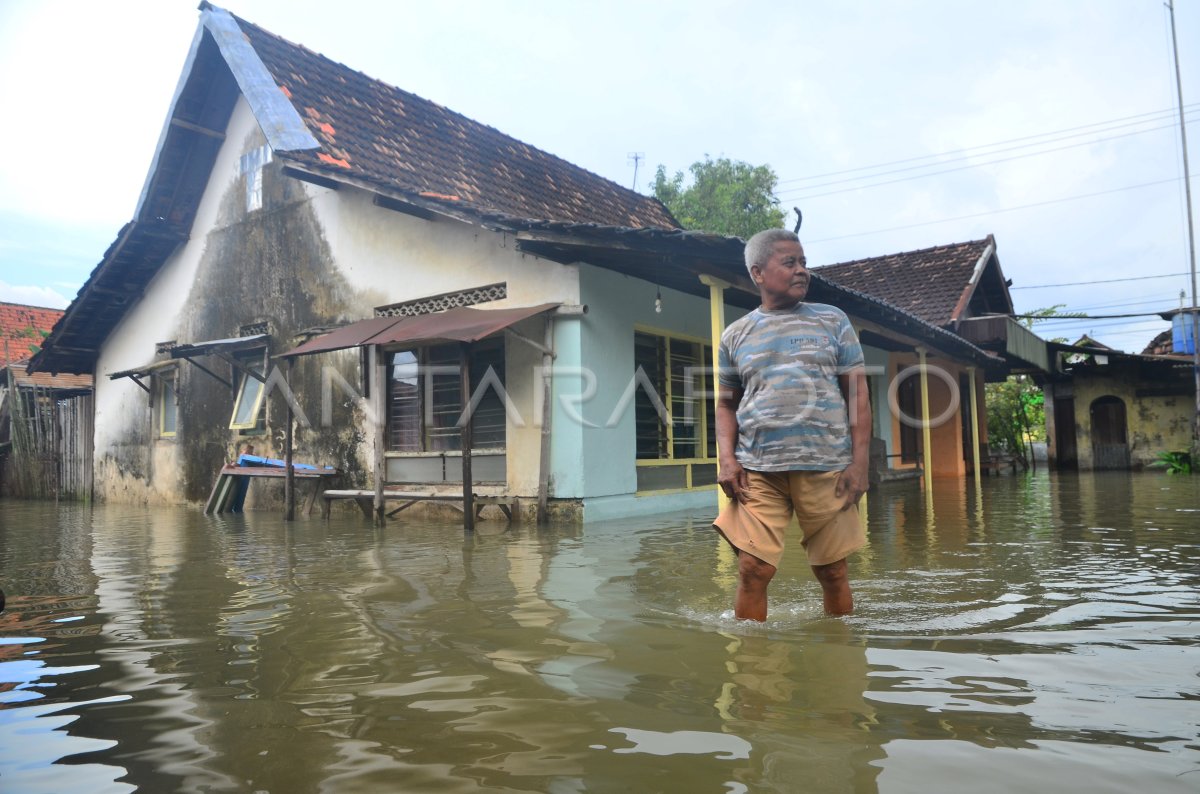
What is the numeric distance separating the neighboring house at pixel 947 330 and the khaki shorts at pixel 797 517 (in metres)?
11.7

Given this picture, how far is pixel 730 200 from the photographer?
27.3 m

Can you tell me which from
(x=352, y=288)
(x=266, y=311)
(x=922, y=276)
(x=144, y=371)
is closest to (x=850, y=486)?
(x=352, y=288)

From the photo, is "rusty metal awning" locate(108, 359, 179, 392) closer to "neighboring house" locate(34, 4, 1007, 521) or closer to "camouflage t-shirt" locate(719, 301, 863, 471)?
"neighboring house" locate(34, 4, 1007, 521)

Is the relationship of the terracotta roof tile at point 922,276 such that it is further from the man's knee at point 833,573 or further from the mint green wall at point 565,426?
the man's knee at point 833,573

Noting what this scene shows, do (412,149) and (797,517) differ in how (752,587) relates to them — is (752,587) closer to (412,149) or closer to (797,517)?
(797,517)

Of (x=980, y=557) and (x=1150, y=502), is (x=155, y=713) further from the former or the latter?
(x=1150, y=502)

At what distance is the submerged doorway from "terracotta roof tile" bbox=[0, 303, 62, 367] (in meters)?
25.5

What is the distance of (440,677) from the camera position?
8.63ft

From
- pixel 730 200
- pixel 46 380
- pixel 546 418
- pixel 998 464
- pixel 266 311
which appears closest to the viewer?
pixel 546 418

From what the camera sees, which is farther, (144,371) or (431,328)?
(144,371)

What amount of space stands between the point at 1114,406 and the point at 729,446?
2146 centimetres

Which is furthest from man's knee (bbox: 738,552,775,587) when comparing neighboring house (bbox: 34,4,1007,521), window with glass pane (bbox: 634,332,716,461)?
window with glass pane (bbox: 634,332,716,461)

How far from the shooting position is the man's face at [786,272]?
321 cm

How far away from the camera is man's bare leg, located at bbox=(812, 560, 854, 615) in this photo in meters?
3.28
